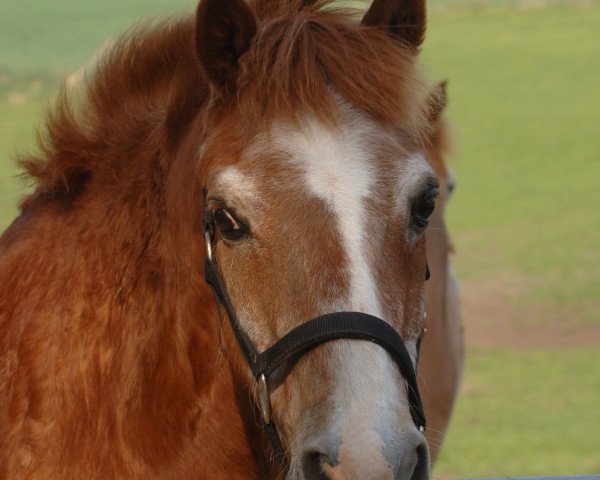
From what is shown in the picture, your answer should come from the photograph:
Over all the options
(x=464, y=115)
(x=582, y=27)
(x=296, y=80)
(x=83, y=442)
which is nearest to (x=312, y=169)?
(x=296, y=80)

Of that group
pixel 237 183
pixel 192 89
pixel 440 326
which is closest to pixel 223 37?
pixel 192 89

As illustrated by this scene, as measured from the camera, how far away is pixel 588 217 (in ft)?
53.5

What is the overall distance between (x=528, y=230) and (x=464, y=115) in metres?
9.39

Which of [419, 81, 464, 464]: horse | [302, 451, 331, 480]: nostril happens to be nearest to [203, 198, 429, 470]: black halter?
[302, 451, 331, 480]: nostril

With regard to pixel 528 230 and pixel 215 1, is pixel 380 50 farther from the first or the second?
pixel 528 230

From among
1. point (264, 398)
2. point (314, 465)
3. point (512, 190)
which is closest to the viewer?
point (314, 465)

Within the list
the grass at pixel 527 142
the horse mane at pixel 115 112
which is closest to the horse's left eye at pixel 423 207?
the horse mane at pixel 115 112

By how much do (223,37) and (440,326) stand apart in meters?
3.20

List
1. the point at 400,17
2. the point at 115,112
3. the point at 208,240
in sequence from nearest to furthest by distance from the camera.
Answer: the point at 208,240 < the point at 400,17 < the point at 115,112

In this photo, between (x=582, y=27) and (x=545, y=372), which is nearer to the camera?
(x=545, y=372)

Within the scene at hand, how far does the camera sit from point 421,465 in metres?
2.47

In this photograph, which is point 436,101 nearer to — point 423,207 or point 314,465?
point 423,207

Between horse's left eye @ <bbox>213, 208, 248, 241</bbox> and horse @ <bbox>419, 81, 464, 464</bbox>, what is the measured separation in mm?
2289

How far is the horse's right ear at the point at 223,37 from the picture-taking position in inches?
110
